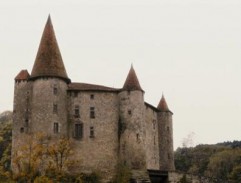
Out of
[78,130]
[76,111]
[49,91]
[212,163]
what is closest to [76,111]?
[76,111]

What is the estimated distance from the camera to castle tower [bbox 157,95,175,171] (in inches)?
3054

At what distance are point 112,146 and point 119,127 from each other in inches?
108

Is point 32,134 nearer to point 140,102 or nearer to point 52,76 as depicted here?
point 52,76

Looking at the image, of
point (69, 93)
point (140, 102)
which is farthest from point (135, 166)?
point (69, 93)

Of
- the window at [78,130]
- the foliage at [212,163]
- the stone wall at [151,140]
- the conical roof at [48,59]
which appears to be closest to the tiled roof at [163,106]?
the stone wall at [151,140]

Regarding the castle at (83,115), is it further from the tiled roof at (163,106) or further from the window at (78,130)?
the tiled roof at (163,106)

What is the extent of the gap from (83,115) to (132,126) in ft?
21.3

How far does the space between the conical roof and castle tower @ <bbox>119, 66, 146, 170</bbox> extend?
26.8 feet

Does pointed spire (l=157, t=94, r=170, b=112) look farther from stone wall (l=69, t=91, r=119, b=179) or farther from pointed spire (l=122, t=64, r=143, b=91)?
stone wall (l=69, t=91, r=119, b=179)

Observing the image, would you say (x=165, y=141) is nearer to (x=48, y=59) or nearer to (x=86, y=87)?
(x=86, y=87)

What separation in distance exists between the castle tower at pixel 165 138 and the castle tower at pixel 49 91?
58.8ft

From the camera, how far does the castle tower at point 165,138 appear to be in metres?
77.6

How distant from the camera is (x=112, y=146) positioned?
67.1 meters

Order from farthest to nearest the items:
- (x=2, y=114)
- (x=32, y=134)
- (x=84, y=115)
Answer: (x=2, y=114)
(x=84, y=115)
(x=32, y=134)
